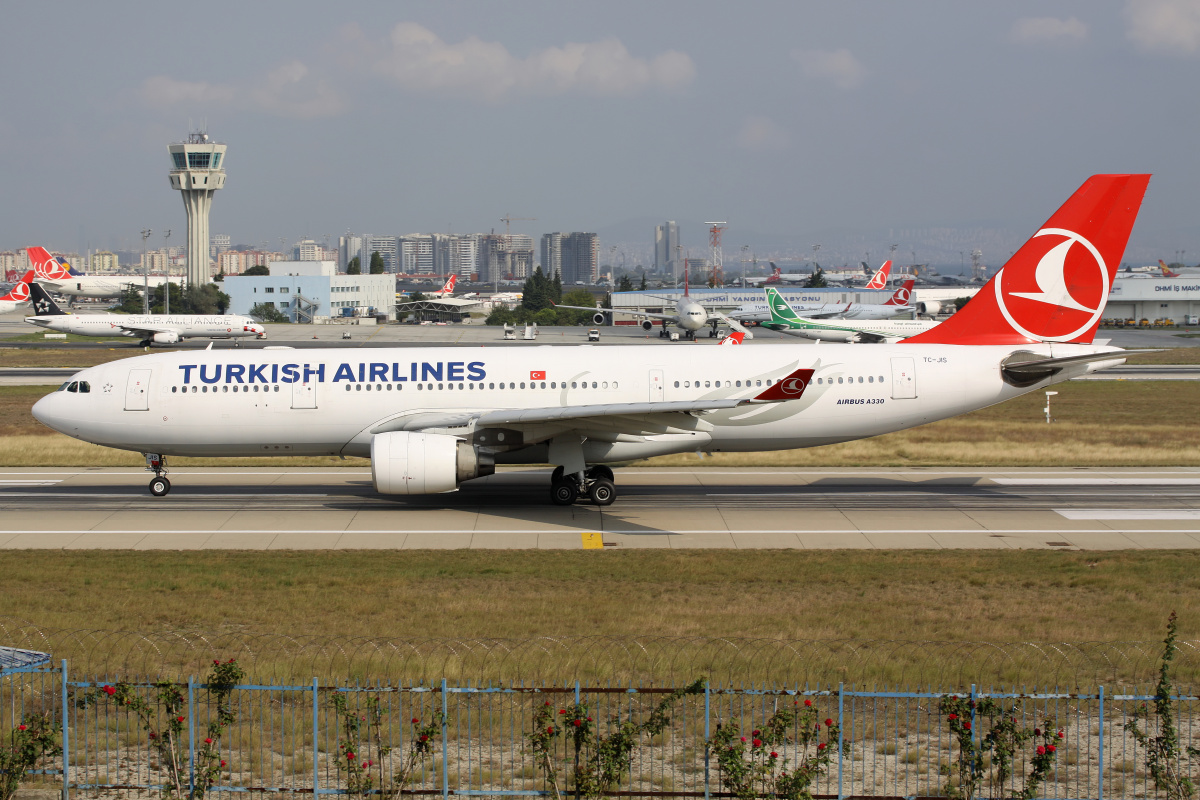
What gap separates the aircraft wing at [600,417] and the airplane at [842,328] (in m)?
67.0

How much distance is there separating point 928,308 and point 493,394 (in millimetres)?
125636

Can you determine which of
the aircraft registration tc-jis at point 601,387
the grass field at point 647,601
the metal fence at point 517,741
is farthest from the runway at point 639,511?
the metal fence at point 517,741

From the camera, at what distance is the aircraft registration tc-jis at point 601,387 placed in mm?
28500

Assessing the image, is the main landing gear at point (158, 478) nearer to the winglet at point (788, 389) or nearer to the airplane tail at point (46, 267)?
the winglet at point (788, 389)

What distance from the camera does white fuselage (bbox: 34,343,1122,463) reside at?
28.6 metres

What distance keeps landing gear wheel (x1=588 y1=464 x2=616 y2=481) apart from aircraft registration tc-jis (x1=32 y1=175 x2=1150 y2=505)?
0.06m

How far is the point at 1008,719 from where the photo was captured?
10875mm

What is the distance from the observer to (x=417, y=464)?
26.3m

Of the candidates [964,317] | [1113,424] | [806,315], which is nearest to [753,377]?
[964,317]

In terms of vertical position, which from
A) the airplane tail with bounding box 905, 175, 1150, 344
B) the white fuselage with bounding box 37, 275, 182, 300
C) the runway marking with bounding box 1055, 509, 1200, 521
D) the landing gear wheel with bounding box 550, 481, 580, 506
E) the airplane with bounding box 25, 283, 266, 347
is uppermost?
the white fuselage with bounding box 37, 275, 182, 300

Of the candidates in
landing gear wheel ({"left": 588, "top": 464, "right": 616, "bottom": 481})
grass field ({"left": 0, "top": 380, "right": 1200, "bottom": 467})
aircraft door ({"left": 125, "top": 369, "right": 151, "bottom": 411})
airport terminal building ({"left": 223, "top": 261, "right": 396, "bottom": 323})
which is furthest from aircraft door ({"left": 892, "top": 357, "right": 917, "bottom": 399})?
airport terminal building ({"left": 223, "top": 261, "right": 396, "bottom": 323})

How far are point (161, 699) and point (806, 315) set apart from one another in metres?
123

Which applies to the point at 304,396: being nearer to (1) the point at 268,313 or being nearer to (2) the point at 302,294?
(1) the point at 268,313

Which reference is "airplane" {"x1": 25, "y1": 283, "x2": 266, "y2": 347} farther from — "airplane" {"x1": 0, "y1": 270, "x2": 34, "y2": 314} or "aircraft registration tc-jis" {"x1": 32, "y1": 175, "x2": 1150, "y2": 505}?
"aircraft registration tc-jis" {"x1": 32, "y1": 175, "x2": 1150, "y2": 505}
